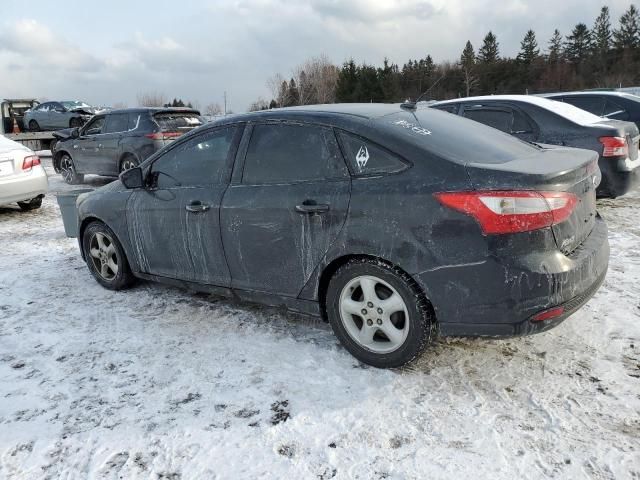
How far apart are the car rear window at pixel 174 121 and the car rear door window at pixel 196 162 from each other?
6734mm

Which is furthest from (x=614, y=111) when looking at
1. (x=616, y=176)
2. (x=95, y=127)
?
(x=95, y=127)

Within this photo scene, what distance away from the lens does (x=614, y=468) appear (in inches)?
91.1

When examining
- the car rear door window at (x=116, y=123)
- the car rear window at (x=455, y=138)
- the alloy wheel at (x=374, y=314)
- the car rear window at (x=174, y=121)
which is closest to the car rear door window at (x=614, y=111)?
the car rear window at (x=455, y=138)

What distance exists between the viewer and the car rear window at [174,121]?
10.7 metres

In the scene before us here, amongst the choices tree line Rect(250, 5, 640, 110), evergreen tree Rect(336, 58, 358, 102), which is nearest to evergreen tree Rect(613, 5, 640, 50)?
tree line Rect(250, 5, 640, 110)

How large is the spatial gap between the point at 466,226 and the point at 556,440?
109cm

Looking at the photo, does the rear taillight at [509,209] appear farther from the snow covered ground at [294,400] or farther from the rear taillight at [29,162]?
the rear taillight at [29,162]

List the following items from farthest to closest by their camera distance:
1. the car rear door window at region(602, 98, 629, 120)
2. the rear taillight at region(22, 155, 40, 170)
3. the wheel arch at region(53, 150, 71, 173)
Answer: the wheel arch at region(53, 150, 71, 173) → the car rear door window at region(602, 98, 629, 120) → the rear taillight at region(22, 155, 40, 170)

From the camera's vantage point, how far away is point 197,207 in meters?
3.90

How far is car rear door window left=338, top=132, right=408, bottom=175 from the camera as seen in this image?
3.08 m

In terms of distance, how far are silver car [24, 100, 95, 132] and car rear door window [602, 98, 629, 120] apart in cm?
1871

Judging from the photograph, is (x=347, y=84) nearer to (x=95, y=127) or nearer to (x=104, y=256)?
(x=95, y=127)

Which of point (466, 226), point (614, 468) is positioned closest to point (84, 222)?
point (466, 226)

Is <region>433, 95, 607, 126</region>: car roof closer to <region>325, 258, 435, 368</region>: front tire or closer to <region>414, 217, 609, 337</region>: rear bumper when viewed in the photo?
<region>414, 217, 609, 337</region>: rear bumper
